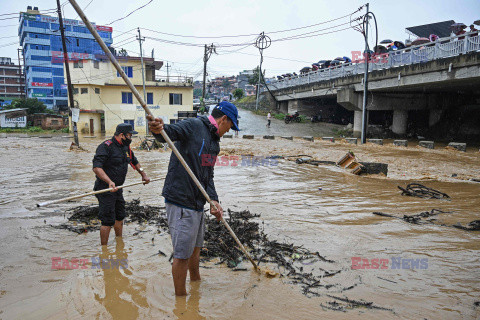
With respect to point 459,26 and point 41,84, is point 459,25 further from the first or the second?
point 41,84

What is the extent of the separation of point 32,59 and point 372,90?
6185cm

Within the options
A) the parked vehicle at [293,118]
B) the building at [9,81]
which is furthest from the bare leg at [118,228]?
the building at [9,81]

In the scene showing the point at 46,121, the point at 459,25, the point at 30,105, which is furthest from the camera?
the point at 30,105

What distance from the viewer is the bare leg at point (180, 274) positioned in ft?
9.52

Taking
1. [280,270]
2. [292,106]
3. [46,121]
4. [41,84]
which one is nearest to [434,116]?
[292,106]

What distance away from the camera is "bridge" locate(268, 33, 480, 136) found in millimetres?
15606

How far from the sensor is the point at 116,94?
3572 cm

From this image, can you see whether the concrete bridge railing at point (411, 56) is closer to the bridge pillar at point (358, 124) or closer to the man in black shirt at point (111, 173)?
the bridge pillar at point (358, 124)

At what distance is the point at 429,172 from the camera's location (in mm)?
10898

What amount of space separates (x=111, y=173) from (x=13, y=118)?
136ft

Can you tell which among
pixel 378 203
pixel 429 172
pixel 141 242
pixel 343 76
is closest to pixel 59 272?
pixel 141 242

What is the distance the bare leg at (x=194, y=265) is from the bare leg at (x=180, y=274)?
29cm

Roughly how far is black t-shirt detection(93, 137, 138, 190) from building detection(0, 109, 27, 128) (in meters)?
40.8

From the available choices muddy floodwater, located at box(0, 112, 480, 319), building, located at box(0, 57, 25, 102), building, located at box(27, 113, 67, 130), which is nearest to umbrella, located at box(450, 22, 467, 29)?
muddy floodwater, located at box(0, 112, 480, 319)
